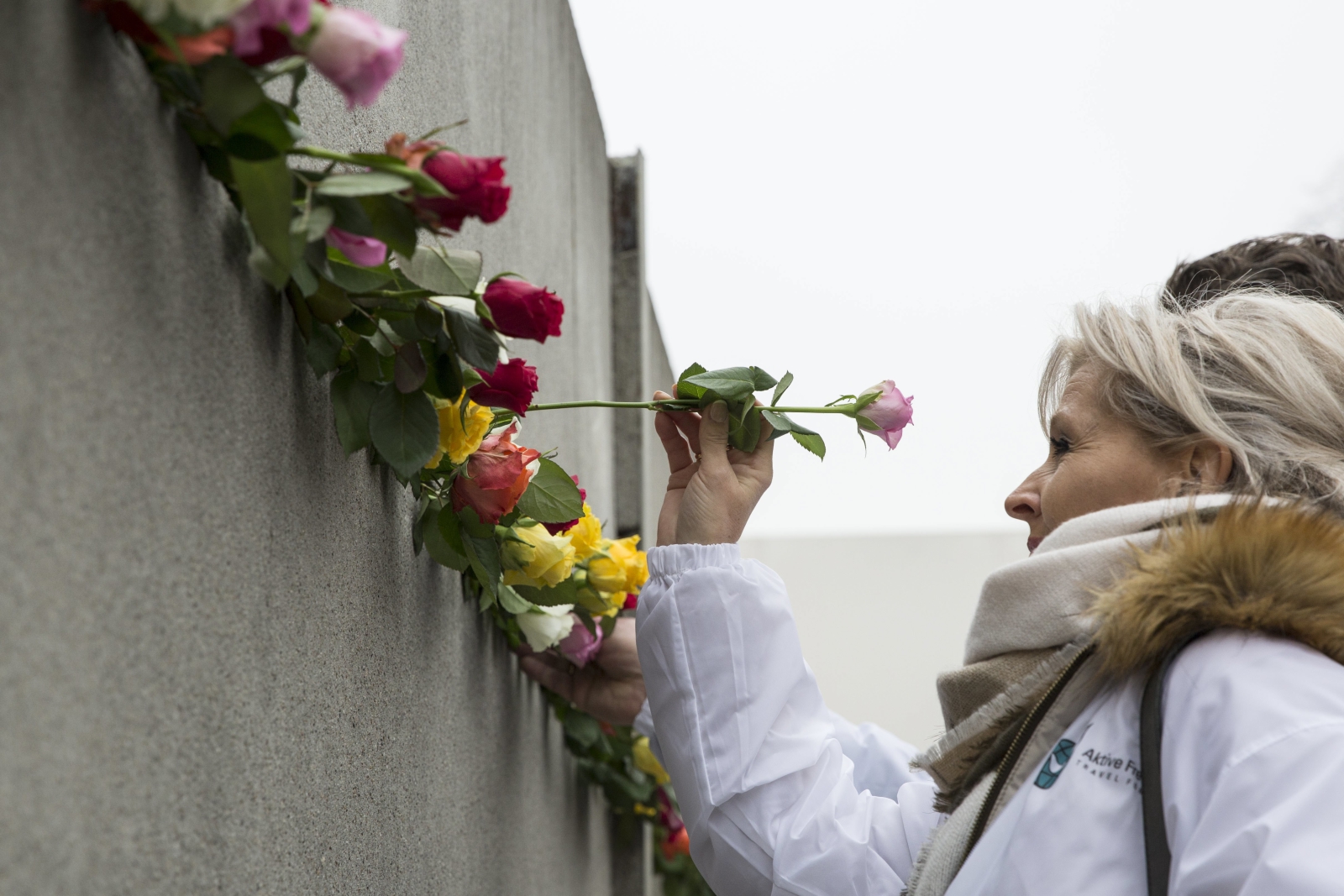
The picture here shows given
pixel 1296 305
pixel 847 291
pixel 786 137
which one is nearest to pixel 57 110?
pixel 1296 305

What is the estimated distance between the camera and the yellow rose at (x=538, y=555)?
1.01m

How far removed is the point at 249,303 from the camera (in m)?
0.64

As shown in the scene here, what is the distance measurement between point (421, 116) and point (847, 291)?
259 centimetres

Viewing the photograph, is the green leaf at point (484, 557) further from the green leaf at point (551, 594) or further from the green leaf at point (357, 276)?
the green leaf at point (357, 276)

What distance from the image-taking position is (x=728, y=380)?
106 centimetres

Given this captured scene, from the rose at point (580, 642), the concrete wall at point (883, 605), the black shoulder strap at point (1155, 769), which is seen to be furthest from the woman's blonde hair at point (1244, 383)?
the concrete wall at point (883, 605)

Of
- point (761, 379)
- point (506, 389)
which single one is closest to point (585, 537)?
point (761, 379)

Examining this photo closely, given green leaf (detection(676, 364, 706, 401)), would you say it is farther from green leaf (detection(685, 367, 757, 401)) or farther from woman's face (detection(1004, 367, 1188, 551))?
woman's face (detection(1004, 367, 1188, 551))

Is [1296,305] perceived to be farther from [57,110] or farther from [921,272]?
[921,272]

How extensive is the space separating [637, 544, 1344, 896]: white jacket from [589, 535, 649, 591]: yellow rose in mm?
40

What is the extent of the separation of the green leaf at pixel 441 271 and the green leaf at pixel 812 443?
0.45 meters

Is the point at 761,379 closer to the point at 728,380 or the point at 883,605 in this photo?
the point at 728,380

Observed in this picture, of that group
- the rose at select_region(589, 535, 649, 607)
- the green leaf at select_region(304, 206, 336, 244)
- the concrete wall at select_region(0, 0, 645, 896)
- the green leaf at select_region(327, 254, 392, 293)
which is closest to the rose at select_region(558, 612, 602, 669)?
the rose at select_region(589, 535, 649, 607)

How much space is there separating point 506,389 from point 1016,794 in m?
0.63
